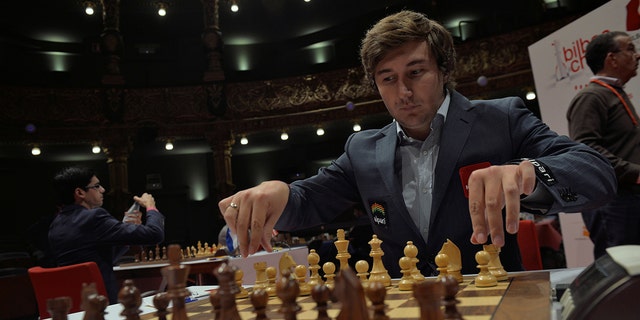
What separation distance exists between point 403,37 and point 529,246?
4.93 ft

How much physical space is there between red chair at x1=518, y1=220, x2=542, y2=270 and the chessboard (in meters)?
1.35

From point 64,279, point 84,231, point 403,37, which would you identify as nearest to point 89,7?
point 84,231

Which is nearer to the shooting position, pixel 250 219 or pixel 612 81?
pixel 250 219

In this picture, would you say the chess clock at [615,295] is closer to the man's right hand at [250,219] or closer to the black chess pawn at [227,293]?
the black chess pawn at [227,293]

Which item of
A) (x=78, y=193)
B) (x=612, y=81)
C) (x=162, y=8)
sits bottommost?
(x=78, y=193)

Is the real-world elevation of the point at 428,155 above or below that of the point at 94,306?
above

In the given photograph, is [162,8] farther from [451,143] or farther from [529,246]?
[451,143]

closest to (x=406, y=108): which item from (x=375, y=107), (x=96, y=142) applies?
(x=375, y=107)

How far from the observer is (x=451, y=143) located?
179 centimetres

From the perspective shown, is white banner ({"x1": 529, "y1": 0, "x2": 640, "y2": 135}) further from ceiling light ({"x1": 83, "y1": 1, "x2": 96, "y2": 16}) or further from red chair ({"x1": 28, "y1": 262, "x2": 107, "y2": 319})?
ceiling light ({"x1": 83, "y1": 1, "x2": 96, "y2": 16})

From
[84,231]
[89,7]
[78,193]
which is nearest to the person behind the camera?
[84,231]

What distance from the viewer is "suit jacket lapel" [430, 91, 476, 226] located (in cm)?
174

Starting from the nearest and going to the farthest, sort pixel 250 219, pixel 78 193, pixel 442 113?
pixel 250 219, pixel 442 113, pixel 78 193

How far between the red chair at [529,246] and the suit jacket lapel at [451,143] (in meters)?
1.10
